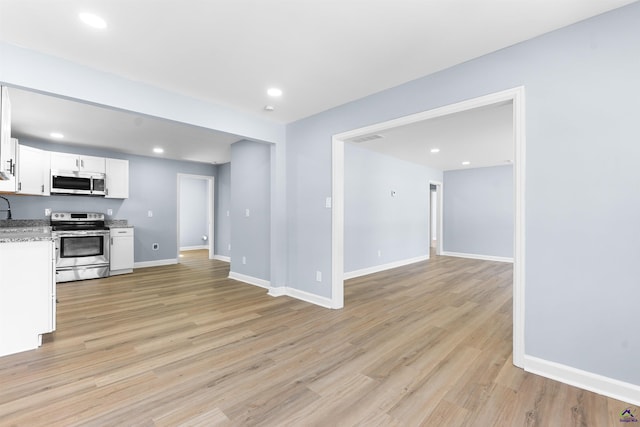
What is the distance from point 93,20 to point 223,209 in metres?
6.07

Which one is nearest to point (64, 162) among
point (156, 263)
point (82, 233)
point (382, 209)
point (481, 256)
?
point (82, 233)

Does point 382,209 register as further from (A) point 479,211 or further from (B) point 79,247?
(B) point 79,247

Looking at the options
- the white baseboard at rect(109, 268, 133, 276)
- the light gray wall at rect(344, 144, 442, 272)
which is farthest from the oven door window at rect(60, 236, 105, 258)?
the light gray wall at rect(344, 144, 442, 272)

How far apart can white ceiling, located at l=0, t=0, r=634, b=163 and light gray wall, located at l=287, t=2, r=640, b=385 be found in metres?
0.21

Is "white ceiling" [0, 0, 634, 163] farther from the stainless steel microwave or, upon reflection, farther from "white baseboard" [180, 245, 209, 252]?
"white baseboard" [180, 245, 209, 252]

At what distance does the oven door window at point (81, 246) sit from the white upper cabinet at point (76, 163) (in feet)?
4.30

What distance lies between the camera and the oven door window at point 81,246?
5.03m

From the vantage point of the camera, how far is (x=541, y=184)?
2.19m

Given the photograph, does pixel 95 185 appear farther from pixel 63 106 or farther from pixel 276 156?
pixel 276 156

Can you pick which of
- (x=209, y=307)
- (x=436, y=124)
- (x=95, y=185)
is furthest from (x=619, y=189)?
(x=95, y=185)

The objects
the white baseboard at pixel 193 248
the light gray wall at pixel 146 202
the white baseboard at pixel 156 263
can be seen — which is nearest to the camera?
the light gray wall at pixel 146 202

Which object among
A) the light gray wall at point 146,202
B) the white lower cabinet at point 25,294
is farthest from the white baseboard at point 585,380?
the light gray wall at point 146,202

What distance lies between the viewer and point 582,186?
203 cm

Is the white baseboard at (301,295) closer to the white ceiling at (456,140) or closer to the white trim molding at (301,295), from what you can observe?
the white trim molding at (301,295)
